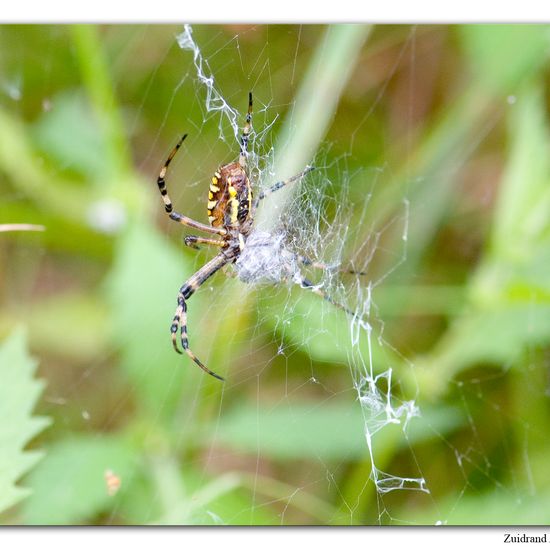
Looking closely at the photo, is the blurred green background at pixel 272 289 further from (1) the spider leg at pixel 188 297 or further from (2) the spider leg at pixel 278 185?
(2) the spider leg at pixel 278 185

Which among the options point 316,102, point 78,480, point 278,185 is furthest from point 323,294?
point 78,480

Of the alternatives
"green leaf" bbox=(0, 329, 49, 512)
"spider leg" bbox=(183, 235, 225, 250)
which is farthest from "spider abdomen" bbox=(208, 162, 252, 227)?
"green leaf" bbox=(0, 329, 49, 512)

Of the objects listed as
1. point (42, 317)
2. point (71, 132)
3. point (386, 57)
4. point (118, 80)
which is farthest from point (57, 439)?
point (386, 57)

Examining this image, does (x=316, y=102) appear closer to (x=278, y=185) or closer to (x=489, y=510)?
(x=278, y=185)

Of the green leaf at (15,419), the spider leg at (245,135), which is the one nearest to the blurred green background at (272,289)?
the green leaf at (15,419)

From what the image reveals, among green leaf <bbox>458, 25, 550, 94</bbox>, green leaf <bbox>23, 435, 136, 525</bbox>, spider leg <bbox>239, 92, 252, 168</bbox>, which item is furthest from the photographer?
green leaf <bbox>458, 25, 550, 94</bbox>

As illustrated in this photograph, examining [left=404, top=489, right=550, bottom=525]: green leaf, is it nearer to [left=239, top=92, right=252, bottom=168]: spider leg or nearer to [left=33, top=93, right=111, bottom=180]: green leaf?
[left=239, top=92, right=252, bottom=168]: spider leg

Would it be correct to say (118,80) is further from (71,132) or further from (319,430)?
(319,430)
